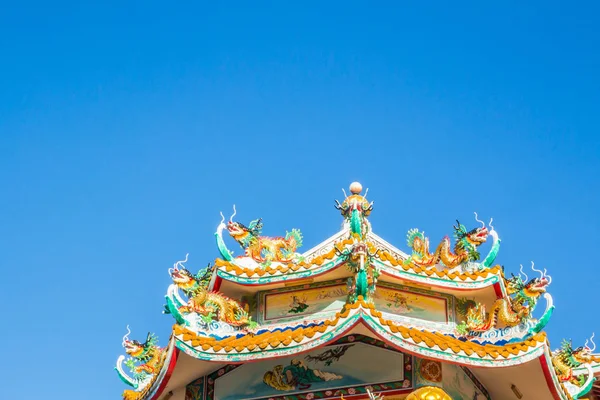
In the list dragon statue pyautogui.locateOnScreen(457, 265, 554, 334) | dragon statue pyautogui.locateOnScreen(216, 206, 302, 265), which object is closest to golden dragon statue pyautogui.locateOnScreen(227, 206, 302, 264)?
dragon statue pyautogui.locateOnScreen(216, 206, 302, 265)

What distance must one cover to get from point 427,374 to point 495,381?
4.61ft

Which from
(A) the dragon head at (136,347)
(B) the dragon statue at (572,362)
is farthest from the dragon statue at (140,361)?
(B) the dragon statue at (572,362)

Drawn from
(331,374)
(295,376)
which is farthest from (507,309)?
(295,376)

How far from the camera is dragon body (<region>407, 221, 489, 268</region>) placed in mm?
18375

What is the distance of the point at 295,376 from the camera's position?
16.6 metres

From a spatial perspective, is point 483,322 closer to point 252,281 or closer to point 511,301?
point 511,301

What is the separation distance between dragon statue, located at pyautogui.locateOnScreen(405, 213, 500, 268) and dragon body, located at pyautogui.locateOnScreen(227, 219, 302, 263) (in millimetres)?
2221

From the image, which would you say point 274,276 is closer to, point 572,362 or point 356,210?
point 356,210

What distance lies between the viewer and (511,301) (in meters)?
17.8

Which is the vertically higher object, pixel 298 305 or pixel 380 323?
pixel 298 305

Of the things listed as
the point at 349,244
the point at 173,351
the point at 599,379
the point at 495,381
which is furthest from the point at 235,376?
the point at 599,379

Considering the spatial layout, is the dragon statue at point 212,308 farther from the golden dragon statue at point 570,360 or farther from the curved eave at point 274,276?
the golden dragon statue at point 570,360

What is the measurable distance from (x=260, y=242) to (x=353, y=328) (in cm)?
403

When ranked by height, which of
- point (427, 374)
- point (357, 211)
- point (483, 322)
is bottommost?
point (427, 374)
